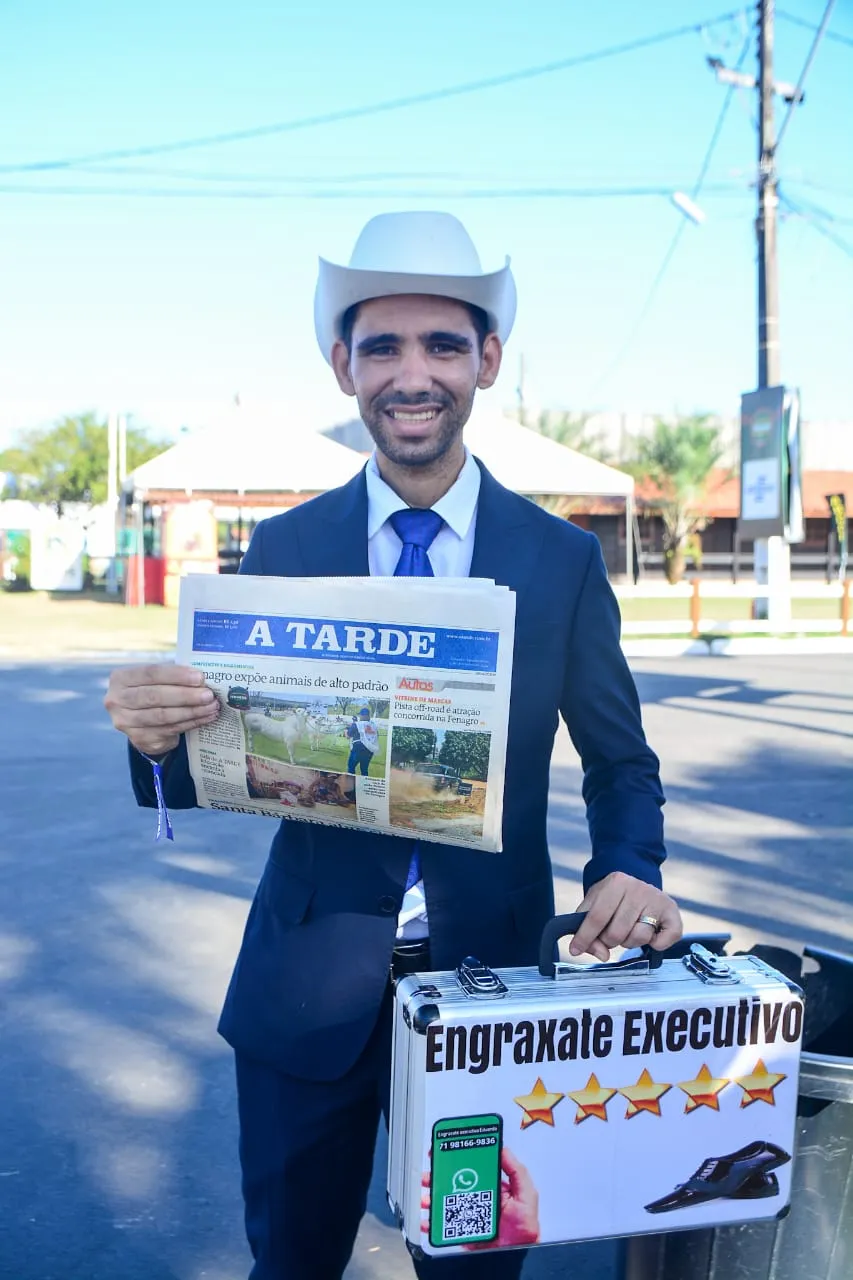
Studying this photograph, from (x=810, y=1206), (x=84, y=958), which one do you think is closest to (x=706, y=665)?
(x=84, y=958)

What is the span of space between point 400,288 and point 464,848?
0.86 m

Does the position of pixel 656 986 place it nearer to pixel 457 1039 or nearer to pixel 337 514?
pixel 457 1039

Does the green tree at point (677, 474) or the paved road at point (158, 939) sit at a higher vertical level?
the green tree at point (677, 474)

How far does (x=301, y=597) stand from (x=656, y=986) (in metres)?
0.68

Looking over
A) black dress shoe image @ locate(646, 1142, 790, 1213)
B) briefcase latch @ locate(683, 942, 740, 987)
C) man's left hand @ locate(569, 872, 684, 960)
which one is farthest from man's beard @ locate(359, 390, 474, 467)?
black dress shoe image @ locate(646, 1142, 790, 1213)

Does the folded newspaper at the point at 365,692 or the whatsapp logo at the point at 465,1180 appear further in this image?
the folded newspaper at the point at 365,692

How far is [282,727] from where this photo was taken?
1672 mm

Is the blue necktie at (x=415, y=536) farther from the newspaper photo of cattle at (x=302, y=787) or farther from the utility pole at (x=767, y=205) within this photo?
the utility pole at (x=767, y=205)

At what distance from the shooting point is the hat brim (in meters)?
1.86

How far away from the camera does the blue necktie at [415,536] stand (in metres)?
1.90

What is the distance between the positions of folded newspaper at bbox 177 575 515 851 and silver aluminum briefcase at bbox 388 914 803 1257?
9.3 inches

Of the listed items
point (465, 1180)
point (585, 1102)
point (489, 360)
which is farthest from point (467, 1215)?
point (489, 360)

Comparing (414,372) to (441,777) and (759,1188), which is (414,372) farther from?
(759,1188)

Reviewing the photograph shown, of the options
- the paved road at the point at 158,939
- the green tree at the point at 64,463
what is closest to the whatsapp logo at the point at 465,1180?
the paved road at the point at 158,939
